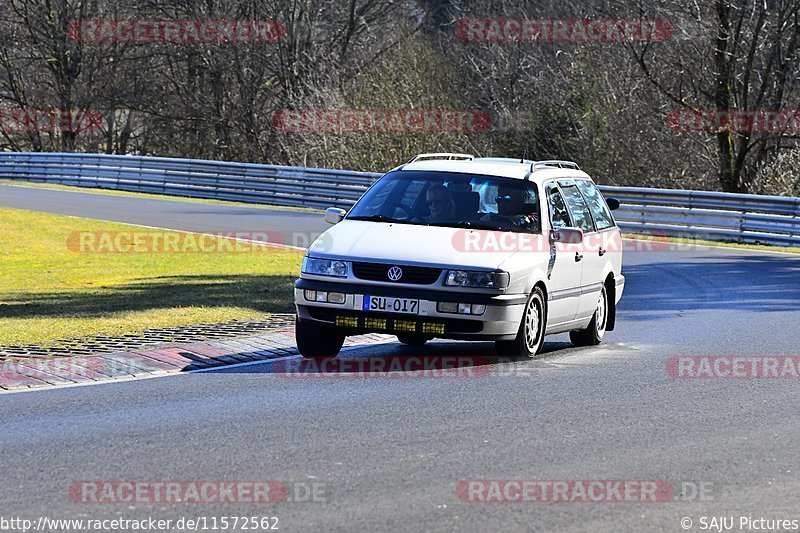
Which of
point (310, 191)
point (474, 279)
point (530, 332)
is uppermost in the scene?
point (310, 191)

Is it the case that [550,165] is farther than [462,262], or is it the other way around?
[550,165]

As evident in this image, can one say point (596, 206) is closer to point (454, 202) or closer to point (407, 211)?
point (454, 202)

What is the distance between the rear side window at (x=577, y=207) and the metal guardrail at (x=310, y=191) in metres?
13.4

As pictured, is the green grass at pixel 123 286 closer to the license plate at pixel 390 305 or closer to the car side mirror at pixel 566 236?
the license plate at pixel 390 305

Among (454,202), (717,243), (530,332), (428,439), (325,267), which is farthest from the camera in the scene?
(717,243)

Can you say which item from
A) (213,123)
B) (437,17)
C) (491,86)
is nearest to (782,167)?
(491,86)

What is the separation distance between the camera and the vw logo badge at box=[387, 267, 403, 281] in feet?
33.7

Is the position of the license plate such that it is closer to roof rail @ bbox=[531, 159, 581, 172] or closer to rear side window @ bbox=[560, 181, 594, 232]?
roof rail @ bbox=[531, 159, 581, 172]

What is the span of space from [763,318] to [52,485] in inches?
403

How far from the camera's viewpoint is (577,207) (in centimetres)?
1234

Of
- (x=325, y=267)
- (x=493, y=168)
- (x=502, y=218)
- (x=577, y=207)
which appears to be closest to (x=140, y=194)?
(x=577, y=207)

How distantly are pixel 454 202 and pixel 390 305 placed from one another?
1462 mm

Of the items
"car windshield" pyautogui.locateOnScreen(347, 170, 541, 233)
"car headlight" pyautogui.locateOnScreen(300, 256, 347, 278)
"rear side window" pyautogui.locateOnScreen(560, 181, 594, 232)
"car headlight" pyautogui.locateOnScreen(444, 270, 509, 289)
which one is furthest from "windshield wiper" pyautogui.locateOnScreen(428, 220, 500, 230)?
"rear side window" pyautogui.locateOnScreen(560, 181, 594, 232)

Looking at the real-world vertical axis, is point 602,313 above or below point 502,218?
below
